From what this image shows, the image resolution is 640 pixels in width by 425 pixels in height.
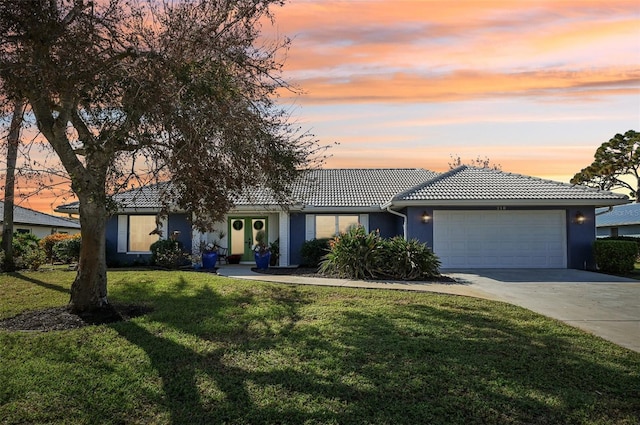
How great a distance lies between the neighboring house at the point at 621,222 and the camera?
3013cm

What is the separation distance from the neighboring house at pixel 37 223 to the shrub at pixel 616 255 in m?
29.7

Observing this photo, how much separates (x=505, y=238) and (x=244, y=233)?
1085 centimetres

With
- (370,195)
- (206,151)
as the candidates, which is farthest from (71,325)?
(370,195)

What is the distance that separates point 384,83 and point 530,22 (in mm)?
3245

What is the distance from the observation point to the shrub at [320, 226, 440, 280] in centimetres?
1410

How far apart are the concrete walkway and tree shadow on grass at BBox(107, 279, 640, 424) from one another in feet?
2.92

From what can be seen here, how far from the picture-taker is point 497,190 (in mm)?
17797

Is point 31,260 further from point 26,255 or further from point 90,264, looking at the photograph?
point 90,264

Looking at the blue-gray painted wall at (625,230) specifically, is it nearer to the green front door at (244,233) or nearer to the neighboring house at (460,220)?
the neighboring house at (460,220)

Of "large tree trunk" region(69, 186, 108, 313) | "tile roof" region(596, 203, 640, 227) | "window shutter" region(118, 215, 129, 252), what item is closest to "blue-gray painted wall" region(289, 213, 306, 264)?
"window shutter" region(118, 215, 129, 252)

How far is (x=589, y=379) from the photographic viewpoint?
529cm

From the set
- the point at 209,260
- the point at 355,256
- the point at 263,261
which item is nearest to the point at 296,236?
the point at 263,261

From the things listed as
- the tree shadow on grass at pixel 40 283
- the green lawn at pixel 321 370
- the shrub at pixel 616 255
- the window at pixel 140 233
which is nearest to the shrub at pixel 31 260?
the tree shadow on grass at pixel 40 283

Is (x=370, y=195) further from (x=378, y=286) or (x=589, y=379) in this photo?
(x=589, y=379)
